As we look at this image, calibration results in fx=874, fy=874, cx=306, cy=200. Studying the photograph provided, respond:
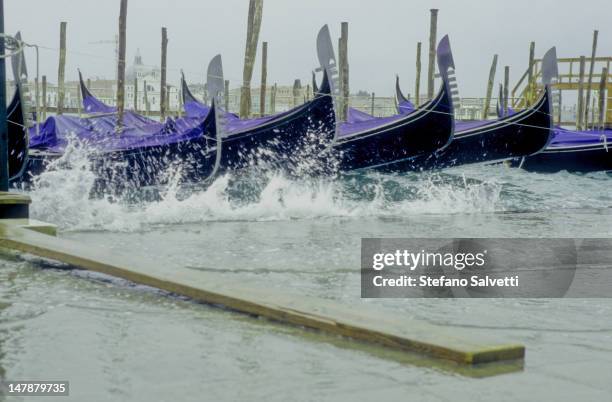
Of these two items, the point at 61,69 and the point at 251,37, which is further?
the point at 61,69

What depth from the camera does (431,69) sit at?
2050 cm

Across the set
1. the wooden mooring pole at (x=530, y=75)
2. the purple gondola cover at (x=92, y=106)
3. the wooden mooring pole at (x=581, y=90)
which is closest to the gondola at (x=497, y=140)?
the purple gondola cover at (x=92, y=106)

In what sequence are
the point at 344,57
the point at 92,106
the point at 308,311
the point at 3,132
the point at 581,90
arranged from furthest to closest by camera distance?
the point at 581,90, the point at 344,57, the point at 92,106, the point at 3,132, the point at 308,311

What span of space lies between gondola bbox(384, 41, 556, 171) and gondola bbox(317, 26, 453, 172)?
2.35ft

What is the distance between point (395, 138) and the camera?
13.1 m

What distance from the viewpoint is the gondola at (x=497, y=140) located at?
14.3 m

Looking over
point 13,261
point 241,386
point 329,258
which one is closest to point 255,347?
point 241,386

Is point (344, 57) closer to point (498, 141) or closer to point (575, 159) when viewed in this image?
point (575, 159)

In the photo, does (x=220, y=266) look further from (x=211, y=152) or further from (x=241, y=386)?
(x=211, y=152)

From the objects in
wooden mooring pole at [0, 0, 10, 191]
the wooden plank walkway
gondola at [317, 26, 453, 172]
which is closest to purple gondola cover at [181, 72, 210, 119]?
gondola at [317, 26, 453, 172]

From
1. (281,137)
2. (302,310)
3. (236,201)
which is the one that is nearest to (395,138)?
(281,137)

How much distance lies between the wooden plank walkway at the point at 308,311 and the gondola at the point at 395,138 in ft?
27.7

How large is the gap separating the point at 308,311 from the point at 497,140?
11774 millimetres

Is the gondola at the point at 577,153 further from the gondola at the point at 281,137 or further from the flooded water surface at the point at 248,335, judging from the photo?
the flooded water surface at the point at 248,335
